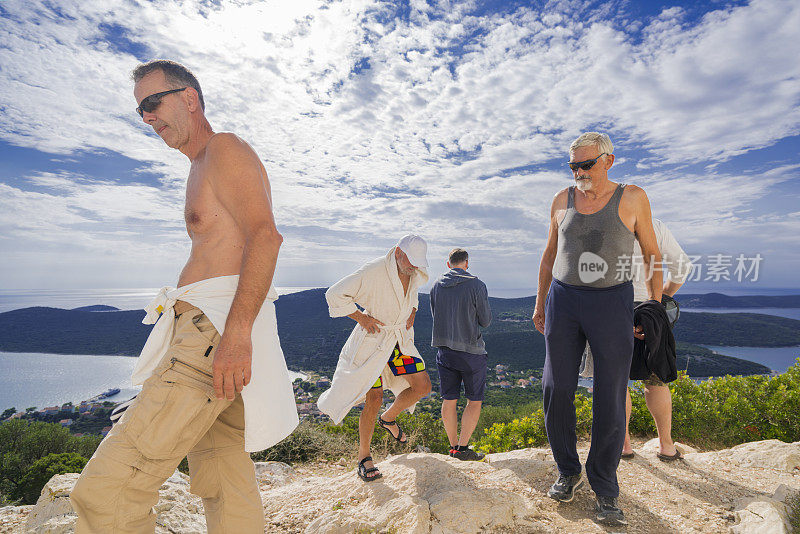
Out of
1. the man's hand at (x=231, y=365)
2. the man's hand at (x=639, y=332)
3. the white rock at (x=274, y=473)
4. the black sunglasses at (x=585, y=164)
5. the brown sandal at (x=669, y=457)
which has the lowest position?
the white rock at (x=274, y=473)

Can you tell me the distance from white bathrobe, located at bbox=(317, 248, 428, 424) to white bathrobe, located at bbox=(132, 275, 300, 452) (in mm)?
1935

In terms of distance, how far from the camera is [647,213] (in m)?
2.83

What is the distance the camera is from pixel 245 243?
5.77ft

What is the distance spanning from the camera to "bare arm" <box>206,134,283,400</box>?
1636 millimetres

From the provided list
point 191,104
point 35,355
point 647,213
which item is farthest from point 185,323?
point 35,355

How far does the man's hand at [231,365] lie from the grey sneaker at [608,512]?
8.23ft

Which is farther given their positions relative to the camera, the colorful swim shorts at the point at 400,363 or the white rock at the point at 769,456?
the colorful swim shorts at the point at 400,363

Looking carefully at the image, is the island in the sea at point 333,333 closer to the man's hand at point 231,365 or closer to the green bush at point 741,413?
the green bush at point 741,413

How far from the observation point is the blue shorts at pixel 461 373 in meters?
4.73

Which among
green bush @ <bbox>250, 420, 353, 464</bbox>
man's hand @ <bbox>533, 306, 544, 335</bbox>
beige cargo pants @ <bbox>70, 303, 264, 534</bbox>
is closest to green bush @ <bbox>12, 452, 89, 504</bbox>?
green bush @ <bbox>250, 420, 353, 464</bbox>

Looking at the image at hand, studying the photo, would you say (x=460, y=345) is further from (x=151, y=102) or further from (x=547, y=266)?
(x=151, y=102)

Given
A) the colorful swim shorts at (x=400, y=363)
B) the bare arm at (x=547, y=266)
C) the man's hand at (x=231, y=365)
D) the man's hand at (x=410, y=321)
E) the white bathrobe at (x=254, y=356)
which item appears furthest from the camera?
the man's hand at (x=410, y=321)

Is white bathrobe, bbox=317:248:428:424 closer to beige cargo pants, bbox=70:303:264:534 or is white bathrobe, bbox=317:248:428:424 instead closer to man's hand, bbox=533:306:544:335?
man's hand, bbox=533:306:544:335

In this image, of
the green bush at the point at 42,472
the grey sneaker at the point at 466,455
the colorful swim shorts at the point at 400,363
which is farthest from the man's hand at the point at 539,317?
the green bush at the point at 42,472
